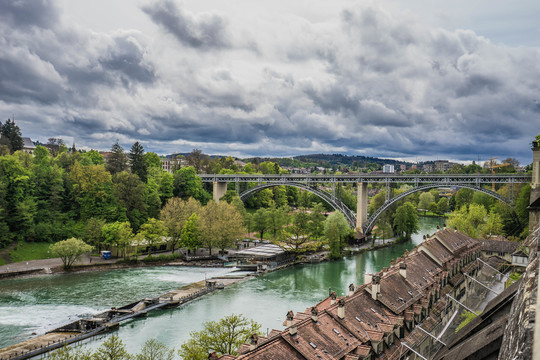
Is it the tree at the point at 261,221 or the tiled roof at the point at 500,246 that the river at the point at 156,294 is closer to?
the tiled roof at the point at 500,246

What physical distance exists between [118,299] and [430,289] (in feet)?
66.7

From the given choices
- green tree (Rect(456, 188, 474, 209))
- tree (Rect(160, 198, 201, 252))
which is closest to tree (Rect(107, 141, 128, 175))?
tree (Rect(160, 198, 201, 252))

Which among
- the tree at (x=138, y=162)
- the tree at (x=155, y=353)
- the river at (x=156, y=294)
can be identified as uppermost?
the tree at (x=138, y=162)

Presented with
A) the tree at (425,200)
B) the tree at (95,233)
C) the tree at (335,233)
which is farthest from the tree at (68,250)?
the tree at (425,200)

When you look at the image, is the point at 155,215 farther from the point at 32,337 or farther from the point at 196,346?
the point at 196,346

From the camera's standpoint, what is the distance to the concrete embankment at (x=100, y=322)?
20469 mm

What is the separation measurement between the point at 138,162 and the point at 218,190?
14524 millimetres

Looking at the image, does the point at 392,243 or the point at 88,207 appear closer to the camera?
the point at 88,207

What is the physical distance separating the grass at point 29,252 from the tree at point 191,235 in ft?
41.6

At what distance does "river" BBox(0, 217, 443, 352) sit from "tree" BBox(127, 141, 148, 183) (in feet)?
73.1

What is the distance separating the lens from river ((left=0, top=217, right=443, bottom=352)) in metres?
24.1

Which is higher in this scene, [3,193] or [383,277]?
[3,193]

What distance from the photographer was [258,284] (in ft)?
113

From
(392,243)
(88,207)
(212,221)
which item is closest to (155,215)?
(88,207)
